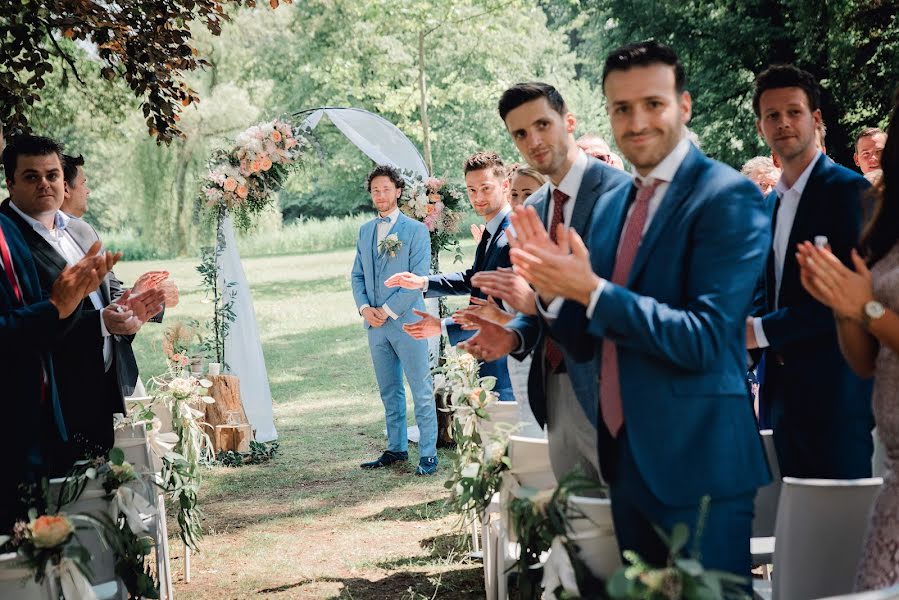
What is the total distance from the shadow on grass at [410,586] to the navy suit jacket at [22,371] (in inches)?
70.5

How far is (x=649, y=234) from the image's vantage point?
213 cm

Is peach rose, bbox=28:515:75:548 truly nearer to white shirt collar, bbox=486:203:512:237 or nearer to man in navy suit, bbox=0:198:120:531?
man in navy suit, bbox=0:198:120:531

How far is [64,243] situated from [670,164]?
3380mm

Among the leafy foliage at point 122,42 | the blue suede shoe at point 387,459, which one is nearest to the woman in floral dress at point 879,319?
the leafy foliage at point 122,42

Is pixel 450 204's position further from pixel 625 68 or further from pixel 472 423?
pixel 625 68

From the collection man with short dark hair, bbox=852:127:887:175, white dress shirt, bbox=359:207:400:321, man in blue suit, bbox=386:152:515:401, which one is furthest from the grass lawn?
man with short dark hair, bbox=852:127:887:175

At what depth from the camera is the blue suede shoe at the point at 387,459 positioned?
7.30 meters

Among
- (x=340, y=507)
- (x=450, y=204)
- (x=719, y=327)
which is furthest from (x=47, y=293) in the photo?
(x=450, y=204)

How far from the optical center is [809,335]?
2.89 meters

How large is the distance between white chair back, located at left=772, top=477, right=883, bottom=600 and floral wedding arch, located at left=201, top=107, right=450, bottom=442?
589cm

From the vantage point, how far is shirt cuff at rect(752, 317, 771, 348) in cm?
293

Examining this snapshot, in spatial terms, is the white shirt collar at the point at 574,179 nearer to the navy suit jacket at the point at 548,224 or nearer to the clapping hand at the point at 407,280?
the navy suit jacket at the point at 548,224

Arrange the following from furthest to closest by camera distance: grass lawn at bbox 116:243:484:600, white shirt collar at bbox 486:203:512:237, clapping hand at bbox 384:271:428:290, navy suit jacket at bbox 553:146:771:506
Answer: clapping hand at bbox 384:271:428:290 < white shirt collar at bbox 486:203:512:237 < grass lawn at bbox 116:243:484:600 < navy suit jacket at bbox 553:146:771:506

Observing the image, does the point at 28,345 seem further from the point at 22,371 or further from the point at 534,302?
the point at 534,302
